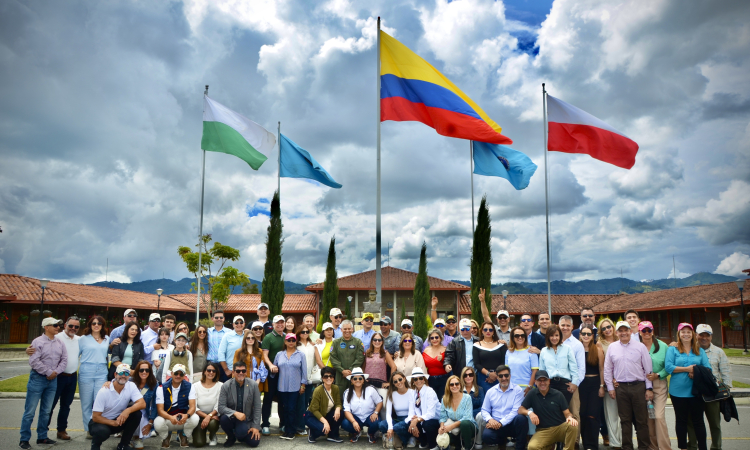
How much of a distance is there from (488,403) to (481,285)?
13334 mm

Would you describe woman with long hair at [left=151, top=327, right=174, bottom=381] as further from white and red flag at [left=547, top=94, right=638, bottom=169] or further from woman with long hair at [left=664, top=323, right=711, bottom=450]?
white and red flag at [left=547, top=94, right=638, bottom=169]

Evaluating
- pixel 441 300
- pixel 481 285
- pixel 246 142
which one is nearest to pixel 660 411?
pixel 246 142

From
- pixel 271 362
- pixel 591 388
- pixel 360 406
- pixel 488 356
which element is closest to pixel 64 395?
pixel 271 362

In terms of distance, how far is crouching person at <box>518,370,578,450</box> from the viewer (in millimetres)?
6770

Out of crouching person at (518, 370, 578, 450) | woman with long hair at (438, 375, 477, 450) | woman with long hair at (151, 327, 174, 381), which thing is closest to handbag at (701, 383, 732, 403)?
crouching person at (518, 370, 578, 450)

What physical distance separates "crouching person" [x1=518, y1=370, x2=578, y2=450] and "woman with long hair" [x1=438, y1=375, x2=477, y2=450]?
32.5 inches

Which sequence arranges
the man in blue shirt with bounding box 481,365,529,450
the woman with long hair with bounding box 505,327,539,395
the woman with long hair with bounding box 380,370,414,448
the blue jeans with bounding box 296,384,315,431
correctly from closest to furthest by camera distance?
the man in blue shirt with bounding box 481,365,529,450 → the woman with long hair with bounding box 505,327,539,395 → the woman with long hair with bounding box 380,370,414,448 → the blue jeans with bounding box 296,384,315,431

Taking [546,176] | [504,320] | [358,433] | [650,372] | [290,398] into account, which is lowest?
[358,433]

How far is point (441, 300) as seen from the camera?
1471 inches

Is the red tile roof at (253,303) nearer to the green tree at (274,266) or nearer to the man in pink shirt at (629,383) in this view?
the green tree at (274,266)

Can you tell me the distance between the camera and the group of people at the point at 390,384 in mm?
7117

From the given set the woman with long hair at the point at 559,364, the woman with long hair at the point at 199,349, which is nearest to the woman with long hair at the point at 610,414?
the woman with long hair at the point at 559,364

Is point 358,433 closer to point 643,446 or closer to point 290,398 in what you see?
point 290,398

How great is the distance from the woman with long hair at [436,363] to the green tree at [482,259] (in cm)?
1209
